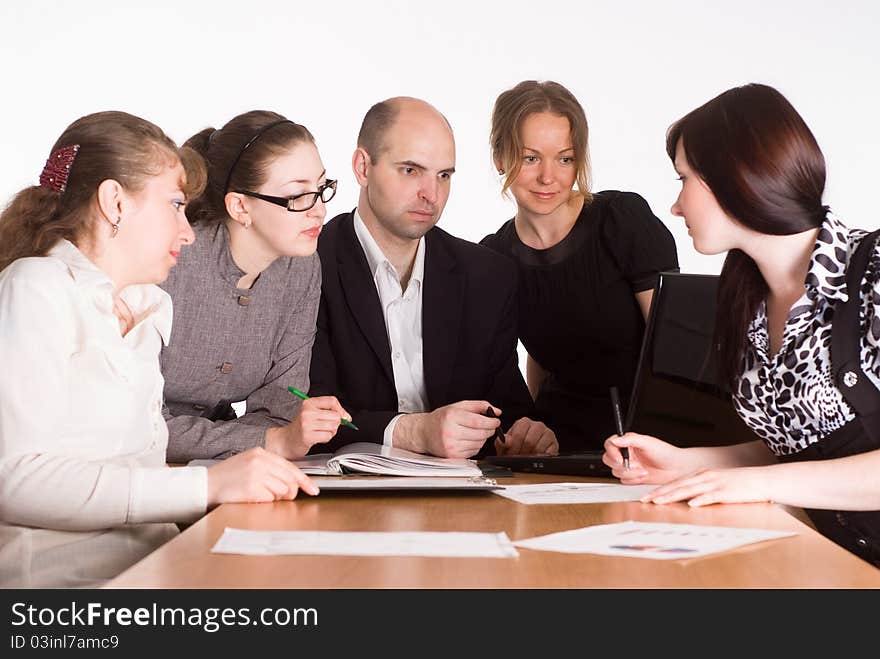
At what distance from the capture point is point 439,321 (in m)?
2.79

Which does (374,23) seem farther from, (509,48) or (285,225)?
(285,225)

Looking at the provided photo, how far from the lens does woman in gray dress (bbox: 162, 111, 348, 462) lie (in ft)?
7.39

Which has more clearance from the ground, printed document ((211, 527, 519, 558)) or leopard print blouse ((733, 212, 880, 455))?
leopard print blouse ((733, 212, 880, 455))

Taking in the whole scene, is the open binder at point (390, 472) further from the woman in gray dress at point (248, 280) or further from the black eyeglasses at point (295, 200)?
the black eyeglasses at point (295, 200)

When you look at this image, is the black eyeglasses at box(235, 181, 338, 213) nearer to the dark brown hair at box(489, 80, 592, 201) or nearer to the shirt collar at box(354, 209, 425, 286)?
the shirt collar at box(354, 209, 425, 286)

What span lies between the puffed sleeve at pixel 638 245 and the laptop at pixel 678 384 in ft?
3.03

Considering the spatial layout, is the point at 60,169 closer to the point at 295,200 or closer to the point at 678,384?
the point at 295,200

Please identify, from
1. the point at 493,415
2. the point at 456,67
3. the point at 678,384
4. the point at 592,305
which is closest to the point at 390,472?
the point at 493,415

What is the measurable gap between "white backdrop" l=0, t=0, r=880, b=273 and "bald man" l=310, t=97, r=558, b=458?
2234 mm

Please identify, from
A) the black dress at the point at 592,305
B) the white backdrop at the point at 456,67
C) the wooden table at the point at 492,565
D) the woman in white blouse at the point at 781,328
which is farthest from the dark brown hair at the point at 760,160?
the white backdrop at the point at 456,67

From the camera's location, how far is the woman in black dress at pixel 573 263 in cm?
299

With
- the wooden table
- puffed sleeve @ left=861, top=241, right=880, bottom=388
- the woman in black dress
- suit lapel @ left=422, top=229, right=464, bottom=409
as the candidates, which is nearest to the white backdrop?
the woman in black dress

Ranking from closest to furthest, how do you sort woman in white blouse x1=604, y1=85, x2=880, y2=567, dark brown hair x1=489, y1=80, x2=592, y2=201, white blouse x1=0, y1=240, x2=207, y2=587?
white blouse x1=0, y1=240, x2=207, y2=587 → woman in white blouse x1=604, y1=85, x2=880, y2=567 → dark brown hair x1=489, y1=80, x2=592, y2=201

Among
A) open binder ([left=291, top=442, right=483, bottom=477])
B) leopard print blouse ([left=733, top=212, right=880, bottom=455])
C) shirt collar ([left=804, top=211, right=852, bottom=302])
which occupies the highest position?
shirt collar ([left=804, top=211, right=852, bottom=302])
